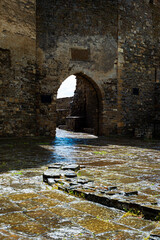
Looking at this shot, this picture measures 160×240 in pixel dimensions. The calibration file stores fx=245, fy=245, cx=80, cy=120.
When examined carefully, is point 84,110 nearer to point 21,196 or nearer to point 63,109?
point 63,109

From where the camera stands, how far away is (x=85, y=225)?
1688 mm

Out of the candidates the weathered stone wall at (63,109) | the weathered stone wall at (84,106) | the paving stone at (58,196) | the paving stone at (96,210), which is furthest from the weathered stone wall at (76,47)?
the paving stone at (96,210)

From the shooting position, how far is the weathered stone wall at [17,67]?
8125 mm

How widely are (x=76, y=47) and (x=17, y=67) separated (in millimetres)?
2601

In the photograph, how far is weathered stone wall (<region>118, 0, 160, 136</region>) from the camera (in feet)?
34.7

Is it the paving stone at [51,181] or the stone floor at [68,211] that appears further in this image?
the paving stone at [51,181]

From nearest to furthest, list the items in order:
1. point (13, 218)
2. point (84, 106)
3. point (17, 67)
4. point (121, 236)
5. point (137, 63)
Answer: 1. point (121, 236)
2. point (13, 218)
3. point (17, 67)
4. point (137, 63)
5. point (84, 106)

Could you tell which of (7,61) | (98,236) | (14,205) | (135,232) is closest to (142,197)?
(135,232)

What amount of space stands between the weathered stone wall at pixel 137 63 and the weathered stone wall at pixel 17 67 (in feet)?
12.6

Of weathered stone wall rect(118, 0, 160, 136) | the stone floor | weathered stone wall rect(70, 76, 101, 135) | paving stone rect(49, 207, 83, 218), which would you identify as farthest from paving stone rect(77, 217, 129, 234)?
weathered stone wall rect(70, 76, 101, 135)

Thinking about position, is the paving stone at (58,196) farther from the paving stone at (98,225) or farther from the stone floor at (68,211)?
the paving stone at (98,225)

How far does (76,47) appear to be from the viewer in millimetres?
9719

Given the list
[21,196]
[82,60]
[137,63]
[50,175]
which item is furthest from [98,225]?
[137,63]

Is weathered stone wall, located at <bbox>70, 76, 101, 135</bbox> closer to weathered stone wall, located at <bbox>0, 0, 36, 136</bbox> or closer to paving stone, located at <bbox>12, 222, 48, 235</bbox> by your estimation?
weathered stone wall, located at <bbox>0, 0, 36, 136</bbox>
